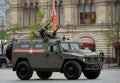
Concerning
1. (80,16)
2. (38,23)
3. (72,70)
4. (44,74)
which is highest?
(80,16)

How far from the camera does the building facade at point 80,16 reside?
89062mm

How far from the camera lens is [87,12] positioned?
3620 inches

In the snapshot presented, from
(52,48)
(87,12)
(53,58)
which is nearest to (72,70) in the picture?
(53,58)

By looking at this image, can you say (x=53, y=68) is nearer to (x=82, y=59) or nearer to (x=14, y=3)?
(x=82, y=59)

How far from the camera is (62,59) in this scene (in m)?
36.3

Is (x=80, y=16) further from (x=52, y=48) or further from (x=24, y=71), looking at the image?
(x=52, y=48)

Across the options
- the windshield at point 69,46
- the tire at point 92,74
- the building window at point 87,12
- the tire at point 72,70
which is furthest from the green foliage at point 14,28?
the tire at point 72,70

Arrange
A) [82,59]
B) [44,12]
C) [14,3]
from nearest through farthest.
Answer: [82,59] < [44,12] < [14,3]

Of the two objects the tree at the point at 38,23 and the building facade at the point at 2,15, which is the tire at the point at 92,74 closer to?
the tree at the point at 38,23

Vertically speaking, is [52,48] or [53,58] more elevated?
[52,48]

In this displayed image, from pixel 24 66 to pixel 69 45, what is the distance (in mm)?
2941

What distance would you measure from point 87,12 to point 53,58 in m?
55.7

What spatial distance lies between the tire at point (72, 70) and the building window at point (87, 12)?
182 ft

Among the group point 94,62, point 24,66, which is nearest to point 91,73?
point 94,62
